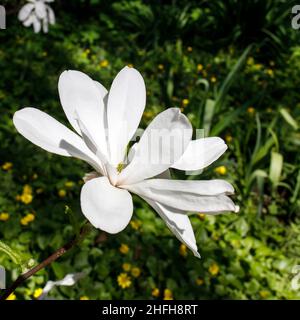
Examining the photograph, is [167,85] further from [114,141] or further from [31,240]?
[114,141]

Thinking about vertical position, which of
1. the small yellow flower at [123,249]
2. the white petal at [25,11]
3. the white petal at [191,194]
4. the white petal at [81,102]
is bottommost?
the small yellow flower at [123,249]

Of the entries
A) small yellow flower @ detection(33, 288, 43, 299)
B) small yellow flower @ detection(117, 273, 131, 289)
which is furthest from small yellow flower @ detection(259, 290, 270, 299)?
small yellow flower @ detection(33, 288, 43, 299)

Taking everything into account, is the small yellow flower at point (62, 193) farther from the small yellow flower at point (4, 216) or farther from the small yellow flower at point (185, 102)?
the small yellow flower at point (185, 102)

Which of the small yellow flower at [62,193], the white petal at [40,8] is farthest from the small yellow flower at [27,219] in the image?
the white petal at [40,8]

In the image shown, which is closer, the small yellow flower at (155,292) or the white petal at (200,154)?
the white petal at (200,154)

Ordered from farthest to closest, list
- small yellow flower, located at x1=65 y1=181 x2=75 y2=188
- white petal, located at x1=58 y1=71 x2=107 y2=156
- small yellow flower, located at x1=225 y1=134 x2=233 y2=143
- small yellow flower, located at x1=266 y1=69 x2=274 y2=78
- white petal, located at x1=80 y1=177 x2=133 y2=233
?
small yellow flower, located at x1=266 y1=69 x2=274 y2=78 → small yellow flower, located at x1=225 y1=134 x2=233 y2=143 → small yellow flower, located at x1=65 y1=181 x2=75 y2=188 → white petal, located at x1=58 y1=71 x2=107 y2=156 → white petal, located at x1=80 y1=177 x2=133 y2=233

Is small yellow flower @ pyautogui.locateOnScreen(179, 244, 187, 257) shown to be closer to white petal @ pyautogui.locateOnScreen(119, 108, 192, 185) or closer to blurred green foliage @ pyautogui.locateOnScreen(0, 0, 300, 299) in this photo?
blurred green foliage @ pyautogui.locateOnScreen(0, 0, 300, 299)

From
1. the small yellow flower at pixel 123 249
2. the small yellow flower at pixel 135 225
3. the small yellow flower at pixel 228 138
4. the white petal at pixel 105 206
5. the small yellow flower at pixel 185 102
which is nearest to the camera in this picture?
the white petal at pixel 105 206
